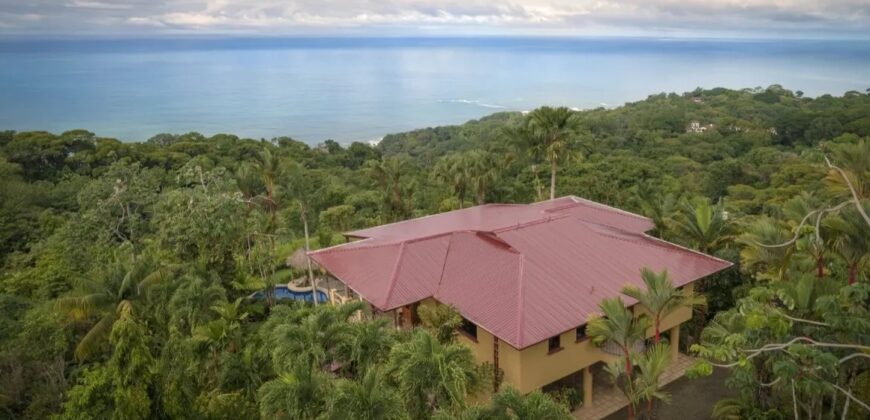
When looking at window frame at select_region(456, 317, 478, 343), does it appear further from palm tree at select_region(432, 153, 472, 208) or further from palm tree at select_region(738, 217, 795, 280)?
palm tree at select_region(432, 153, 472, 208)

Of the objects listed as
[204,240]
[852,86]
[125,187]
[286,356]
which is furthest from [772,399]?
[852,86]

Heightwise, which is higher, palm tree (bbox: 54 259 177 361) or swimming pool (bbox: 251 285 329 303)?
palm tree (bbox: 54 259 177 361)

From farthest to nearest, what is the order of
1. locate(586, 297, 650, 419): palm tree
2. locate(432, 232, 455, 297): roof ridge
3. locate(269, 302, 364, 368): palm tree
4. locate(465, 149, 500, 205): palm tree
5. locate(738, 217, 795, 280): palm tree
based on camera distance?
locate(465, 149, 500, 205): palm tree < locate(432, 232, 455, 297): roof ridge < locate(738, 217, 795, 280): palm tree < locate(586, 297, 650, 419): palm tree < locate(269, 302, 364, 368): palm tree

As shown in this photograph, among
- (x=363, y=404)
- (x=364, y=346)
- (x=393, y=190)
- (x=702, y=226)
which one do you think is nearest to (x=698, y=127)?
(x=393, y=190)

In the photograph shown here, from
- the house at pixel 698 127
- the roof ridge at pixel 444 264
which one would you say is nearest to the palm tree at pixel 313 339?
the roof ridge at pixel 444 264

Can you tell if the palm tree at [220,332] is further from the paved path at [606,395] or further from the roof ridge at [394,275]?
the paved path at [606,395]

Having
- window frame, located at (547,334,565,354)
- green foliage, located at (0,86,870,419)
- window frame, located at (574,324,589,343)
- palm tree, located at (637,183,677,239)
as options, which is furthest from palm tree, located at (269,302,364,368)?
palm tree, located at (637,183,677,239)
